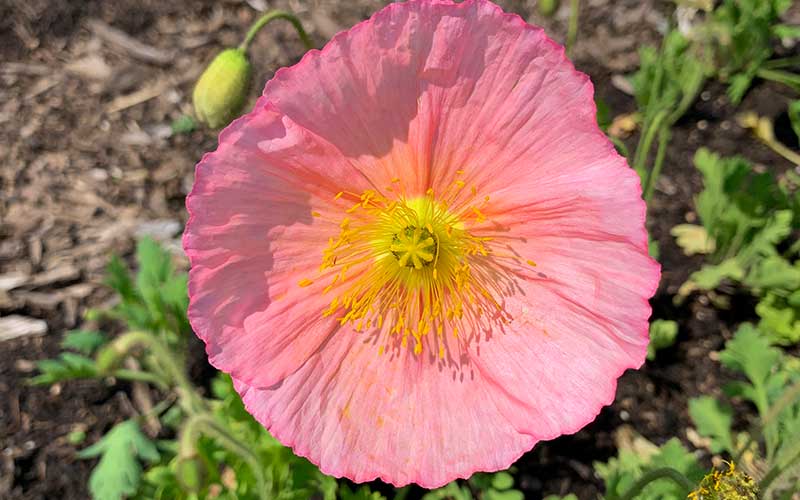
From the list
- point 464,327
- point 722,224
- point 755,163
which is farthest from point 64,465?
point 755,163

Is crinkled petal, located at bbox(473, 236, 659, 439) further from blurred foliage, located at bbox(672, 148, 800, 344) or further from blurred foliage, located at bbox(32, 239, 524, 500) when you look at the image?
blurred foliage, located at bbox(672, 148, 800, 344)

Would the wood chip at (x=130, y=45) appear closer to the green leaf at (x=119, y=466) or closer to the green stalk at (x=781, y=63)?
the green leaf at (x=119, y=466)

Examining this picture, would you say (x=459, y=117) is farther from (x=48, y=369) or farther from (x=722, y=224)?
(x=722, y=224)

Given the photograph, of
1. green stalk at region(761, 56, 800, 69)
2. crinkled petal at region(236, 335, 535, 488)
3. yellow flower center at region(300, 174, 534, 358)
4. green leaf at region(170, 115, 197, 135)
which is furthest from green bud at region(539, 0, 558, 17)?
crinkled petal at region(236, 335, 535, 488)

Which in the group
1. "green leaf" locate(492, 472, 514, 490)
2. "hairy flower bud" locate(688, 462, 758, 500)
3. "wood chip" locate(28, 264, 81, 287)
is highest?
"wood chip" locate(28, 264, 81, 287)

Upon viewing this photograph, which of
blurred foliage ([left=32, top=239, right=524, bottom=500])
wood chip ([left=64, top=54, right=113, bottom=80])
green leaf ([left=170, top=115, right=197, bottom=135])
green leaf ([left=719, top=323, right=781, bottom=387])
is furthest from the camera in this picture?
wood chip ([left=64, top=54, right=113, bottom=80])

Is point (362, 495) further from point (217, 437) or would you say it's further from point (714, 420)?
point (714, 420)

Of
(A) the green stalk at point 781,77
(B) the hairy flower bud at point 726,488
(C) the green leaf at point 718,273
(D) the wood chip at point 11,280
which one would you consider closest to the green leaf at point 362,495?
(B) the hairy flower bud at point 726,488
